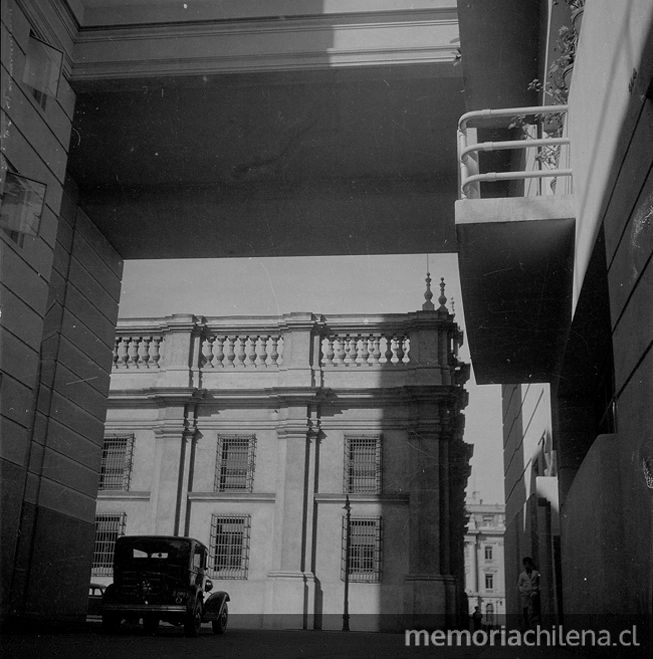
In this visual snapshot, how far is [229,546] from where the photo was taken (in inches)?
794

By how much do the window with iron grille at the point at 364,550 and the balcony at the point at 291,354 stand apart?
3.20 m

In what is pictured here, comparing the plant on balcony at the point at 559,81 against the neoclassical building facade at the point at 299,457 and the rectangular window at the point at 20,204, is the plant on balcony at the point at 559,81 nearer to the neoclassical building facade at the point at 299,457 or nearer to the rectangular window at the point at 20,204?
the rectangular window at the point at 20,204

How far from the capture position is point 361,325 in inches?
832

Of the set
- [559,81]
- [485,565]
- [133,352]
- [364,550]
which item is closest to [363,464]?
[364,550]

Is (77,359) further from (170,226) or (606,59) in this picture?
(606,59)

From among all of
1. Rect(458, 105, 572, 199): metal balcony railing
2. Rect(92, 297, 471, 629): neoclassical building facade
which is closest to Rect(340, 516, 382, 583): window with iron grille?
Rect(92, 297, 471, 629): neoclassical building facade

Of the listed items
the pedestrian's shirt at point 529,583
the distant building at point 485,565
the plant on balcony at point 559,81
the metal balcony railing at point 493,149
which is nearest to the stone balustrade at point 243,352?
the pedestrian's shirt at point 529,583

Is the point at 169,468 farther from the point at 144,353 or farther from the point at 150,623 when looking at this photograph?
the point at 150,623

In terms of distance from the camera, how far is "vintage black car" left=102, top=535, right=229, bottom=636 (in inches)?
449

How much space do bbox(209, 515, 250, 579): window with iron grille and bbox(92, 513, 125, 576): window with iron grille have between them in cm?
243

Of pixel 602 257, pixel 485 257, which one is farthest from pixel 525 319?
pixel 602 257

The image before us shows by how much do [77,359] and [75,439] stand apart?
1.05 m

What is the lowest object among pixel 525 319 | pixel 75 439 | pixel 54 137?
pixel 75 439

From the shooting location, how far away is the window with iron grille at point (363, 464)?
19875 mm
